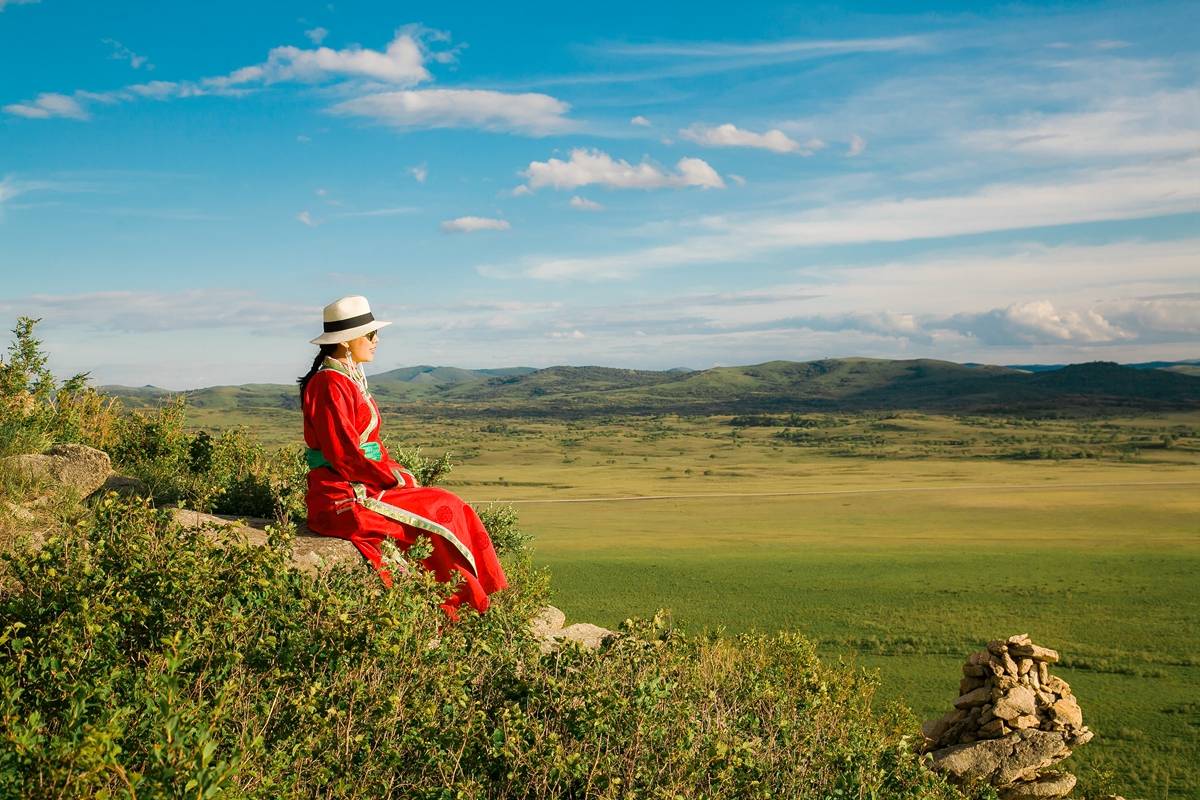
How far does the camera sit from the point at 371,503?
318 inches

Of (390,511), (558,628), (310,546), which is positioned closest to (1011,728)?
(558,628)

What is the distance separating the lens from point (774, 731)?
6574mm

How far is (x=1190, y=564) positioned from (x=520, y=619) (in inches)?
980

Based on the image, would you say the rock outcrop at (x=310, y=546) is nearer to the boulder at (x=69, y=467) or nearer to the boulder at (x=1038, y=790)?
the boulder at (x=69, y=467)

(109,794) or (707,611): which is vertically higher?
(109,794)

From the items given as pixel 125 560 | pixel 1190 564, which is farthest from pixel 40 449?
pixel 1190 564

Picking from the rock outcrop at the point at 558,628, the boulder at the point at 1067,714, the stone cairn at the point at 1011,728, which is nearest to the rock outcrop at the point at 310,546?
the rock outcrop at the point at 558,628

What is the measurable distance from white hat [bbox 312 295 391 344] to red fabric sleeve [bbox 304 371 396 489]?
365 mm

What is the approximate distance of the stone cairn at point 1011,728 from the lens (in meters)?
9.48

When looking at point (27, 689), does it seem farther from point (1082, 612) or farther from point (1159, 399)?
point (1159, 399)

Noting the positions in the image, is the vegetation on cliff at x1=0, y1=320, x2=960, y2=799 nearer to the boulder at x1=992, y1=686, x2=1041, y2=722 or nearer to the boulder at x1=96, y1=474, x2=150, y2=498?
the boulder at x1=992, y1=686, x2=1041, y2=722

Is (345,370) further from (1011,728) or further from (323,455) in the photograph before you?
(1011,728)

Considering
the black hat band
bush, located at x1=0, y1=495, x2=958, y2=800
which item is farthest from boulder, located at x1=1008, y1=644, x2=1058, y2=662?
the black hat band

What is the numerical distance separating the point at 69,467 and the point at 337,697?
797cm
